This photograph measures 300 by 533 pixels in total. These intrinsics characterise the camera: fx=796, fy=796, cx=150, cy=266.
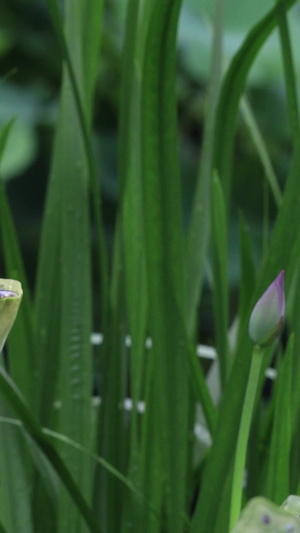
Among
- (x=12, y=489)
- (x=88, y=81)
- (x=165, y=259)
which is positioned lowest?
(x=12, y=489)

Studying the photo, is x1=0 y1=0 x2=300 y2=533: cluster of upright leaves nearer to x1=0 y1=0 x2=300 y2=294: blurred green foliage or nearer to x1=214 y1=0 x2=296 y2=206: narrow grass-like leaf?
x1=214 y1=0 x2=296 y2=206: narrow grass-like leaf

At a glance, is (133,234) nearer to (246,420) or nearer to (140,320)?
(140,320)

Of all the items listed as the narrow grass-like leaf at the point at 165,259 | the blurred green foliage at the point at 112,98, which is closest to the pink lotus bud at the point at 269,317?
the narrow grass-like leaf at the point at 165,259

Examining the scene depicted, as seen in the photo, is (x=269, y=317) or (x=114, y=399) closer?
(x=269, y=317)

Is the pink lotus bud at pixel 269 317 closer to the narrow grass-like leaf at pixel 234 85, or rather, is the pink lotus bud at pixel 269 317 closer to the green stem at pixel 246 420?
the green stem at pixel 246 420

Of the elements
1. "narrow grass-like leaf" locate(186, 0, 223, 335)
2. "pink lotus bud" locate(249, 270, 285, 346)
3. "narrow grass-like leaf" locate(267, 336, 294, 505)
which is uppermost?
"narrow grass-like leaf" locate(186, 0, 223, 335)

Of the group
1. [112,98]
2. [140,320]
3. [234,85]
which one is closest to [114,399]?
[140,320]

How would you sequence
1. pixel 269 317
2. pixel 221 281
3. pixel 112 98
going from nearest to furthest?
pixel 269 317 < pixel 221 281 < pixel 112 98

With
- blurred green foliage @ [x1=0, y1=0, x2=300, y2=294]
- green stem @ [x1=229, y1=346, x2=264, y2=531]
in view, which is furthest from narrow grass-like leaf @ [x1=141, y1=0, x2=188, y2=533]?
blurred green foliage @ [x1=0, y1=0, x2=300, y2=294]
